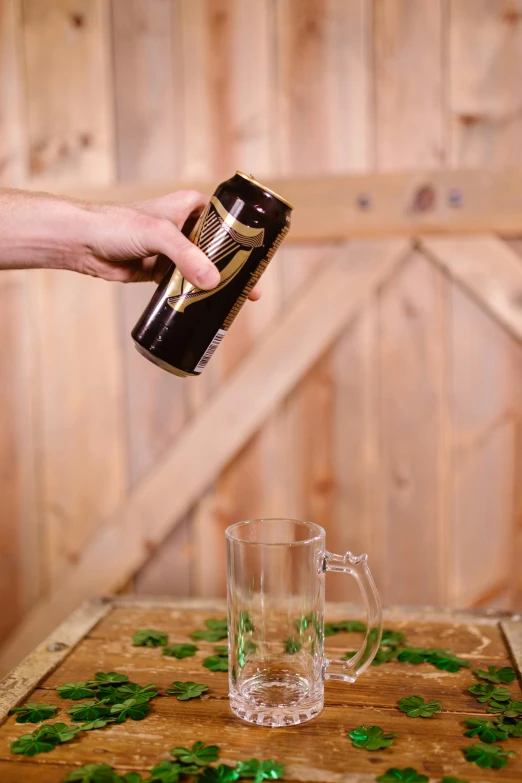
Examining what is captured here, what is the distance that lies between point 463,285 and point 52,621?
1.46m

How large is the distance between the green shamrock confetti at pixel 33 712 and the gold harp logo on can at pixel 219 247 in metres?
0.48

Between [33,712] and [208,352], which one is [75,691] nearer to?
[33,712]

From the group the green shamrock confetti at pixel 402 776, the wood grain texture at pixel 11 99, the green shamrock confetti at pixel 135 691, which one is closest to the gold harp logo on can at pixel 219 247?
the green shamrock confetti at pixel 135 691

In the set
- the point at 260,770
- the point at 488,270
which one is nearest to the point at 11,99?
the point at 488,270

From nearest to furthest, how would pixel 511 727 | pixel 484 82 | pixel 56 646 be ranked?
pixel 511 727
pixel 56 646
pixel 484 82

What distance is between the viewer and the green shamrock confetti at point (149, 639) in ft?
3.44

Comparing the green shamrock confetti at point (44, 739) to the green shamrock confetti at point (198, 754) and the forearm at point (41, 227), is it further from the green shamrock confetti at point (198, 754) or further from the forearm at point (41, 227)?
the forearm at point (41, 227)

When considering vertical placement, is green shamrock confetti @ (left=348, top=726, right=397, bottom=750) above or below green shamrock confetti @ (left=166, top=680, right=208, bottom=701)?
below

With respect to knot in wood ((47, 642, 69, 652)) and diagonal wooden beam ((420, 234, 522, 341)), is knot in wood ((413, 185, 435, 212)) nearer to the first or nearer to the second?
diagonal wooden beam ((420, 234, 522, 341))

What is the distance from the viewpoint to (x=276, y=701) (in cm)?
83

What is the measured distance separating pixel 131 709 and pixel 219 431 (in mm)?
1266

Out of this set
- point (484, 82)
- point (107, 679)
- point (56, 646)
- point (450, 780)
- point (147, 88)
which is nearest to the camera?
point (450, 780)

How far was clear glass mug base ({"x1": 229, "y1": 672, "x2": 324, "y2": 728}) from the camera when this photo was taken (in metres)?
0.82

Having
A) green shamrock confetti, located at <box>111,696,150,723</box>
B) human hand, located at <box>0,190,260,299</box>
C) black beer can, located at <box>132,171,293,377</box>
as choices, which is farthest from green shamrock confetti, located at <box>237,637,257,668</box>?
human hand, located at <box>0,190,260,299</box>
